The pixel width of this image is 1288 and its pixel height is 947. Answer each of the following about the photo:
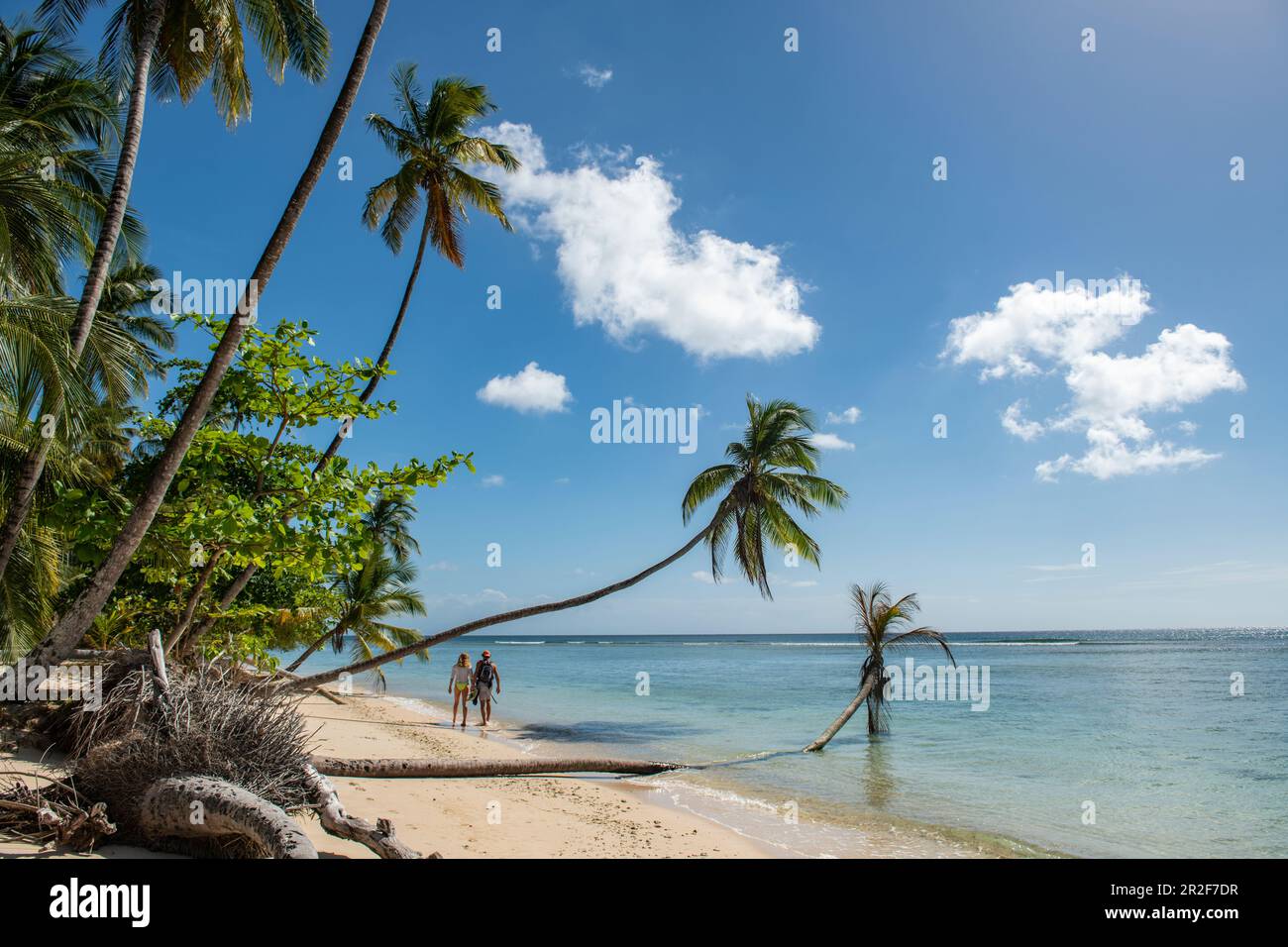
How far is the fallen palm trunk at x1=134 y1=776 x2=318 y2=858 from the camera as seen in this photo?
4.82 metres

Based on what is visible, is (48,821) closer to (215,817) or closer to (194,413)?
(215,817)

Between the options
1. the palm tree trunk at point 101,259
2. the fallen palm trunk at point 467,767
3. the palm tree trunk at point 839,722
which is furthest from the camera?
the palm tree trunk at point 839,722

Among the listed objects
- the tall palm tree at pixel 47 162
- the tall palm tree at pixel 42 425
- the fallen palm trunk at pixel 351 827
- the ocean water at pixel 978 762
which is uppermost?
the tall palm tree at pixel 47 162

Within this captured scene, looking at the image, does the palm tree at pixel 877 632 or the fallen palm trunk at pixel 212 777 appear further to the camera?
the palm tree at pixel 877 632

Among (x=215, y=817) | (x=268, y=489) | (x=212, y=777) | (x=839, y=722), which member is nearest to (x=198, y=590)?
(x=268, y=489)

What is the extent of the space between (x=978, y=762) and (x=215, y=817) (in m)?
15.3

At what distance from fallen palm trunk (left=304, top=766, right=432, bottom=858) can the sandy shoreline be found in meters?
0.37

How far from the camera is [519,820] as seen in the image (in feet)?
29.4

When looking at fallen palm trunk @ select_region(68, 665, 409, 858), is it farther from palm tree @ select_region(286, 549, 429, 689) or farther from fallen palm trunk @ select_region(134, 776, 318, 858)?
palm tree @ select_region(286, 549, 429, 689)

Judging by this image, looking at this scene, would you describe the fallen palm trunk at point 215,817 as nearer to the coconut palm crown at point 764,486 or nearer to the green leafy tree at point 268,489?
the green leafy tree at point 268,489

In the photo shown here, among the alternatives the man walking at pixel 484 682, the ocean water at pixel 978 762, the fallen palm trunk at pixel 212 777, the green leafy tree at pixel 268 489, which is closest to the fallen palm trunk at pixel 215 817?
the fallen palm trunk at pixel 212 777

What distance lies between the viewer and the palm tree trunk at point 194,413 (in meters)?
7.26

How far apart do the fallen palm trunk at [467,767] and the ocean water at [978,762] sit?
2.49 ft
